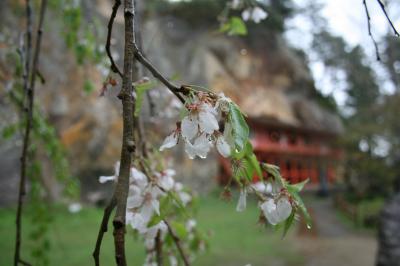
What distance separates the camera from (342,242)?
18.7 ft

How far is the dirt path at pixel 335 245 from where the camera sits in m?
4.57

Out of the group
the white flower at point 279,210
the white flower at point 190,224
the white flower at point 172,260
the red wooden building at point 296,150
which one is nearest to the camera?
the white flower at point 279,210

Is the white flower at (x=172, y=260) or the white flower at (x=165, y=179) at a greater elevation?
the white flower at (x=165, y=179)

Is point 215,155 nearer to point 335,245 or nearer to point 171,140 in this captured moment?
point 335,245

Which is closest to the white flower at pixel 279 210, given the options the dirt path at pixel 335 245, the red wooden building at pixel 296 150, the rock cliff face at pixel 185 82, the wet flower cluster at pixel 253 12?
the wet flower cluster at pixel 253 12

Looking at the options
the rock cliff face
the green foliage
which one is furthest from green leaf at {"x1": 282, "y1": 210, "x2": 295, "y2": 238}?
the rock cliff face

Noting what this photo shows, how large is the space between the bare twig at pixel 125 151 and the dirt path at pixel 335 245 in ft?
14.3

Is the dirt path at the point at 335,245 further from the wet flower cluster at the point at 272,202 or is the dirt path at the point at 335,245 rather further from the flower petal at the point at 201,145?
the flower petal at the point at 201,145

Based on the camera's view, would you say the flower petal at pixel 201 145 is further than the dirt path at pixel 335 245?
No

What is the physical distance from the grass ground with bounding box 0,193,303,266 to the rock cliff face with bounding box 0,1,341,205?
4.07 feet

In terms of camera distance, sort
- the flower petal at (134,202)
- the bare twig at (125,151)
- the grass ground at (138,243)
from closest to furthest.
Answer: the bare twig at (125,151)
the flower petal at (134,202)
the grass ground at (138,243)

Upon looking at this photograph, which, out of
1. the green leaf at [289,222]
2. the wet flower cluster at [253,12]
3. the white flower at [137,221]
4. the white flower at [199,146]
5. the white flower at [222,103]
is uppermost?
the wet flower cluster at [253,12]

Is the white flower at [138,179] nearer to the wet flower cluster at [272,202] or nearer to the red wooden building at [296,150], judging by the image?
the wet flower cluster at [272,202]

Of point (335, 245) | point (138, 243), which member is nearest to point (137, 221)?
point (138, 243)
